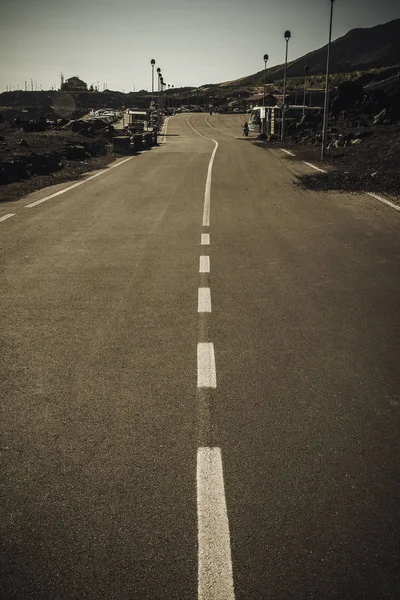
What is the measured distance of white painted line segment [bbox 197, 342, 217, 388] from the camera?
468cm

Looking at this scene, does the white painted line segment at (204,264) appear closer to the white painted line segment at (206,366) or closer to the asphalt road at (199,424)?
the asphalt road at (199,424)

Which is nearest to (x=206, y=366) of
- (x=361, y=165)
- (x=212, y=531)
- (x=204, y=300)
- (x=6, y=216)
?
(x=204, y=300)

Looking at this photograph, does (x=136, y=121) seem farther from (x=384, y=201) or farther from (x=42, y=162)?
(x=384, y=201)

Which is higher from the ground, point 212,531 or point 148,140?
point 148,140

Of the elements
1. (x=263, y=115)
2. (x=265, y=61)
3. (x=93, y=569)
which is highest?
(x=265, y=61)

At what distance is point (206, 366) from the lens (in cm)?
499

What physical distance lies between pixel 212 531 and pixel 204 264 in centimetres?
577

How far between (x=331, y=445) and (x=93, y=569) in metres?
1.90

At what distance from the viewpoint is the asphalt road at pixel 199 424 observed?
2781mm

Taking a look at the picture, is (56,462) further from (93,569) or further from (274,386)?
(274,386)

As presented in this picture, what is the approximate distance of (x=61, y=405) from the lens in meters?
4.31

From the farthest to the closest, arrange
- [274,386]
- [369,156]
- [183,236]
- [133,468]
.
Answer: [369,156] → [183,236] → [274,386] → [133,468]

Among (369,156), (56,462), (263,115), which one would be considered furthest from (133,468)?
(263,115)

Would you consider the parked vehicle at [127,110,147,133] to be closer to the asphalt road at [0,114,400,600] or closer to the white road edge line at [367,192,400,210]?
the white road edge line at [367,192,400,210]
